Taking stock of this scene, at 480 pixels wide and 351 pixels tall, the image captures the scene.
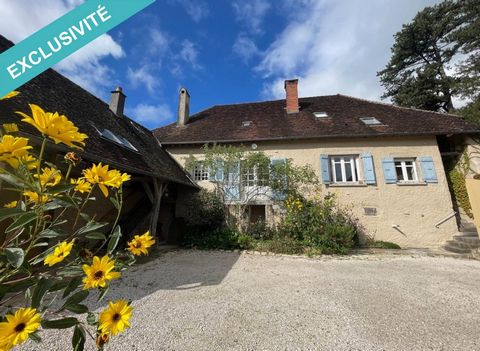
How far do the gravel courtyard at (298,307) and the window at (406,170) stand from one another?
4.05 meters

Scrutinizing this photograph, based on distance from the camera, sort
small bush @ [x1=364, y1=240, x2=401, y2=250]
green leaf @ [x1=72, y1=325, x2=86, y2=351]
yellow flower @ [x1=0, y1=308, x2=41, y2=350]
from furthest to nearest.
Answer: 1. small bush @ [x1=364, y1=240, x2=401, y2=250]
2. green leaf @ [x1=72, y1=325, x2=86, y2=351]
3. yellow flower @ [x1=0, y1=308, x2=41, y2=350]

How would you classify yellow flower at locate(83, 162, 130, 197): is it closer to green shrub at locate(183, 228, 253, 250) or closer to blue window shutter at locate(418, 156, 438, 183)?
green shrub at locate(183, 228, 253, 250)

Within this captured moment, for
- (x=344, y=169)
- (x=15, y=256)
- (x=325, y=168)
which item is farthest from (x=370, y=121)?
(x=15, y=256)

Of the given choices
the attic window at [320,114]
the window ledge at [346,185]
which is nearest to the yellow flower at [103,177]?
the window ledge at [346,185]

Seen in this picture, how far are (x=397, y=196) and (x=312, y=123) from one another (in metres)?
4.55

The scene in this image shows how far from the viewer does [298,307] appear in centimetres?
343

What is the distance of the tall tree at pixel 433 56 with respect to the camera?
15750 mm

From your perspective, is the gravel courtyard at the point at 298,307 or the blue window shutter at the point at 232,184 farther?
the blue window shutter at the point at 232,184

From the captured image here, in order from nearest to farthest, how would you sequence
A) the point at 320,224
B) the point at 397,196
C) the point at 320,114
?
the point at 320,224, the point at 397,196, the point at 320,114

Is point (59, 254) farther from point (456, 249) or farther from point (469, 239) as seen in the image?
point (469, 239)

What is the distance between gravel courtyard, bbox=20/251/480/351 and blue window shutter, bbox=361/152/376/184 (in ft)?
12.3

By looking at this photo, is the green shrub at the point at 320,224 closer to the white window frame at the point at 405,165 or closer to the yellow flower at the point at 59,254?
the white window frame at the point at 405,165

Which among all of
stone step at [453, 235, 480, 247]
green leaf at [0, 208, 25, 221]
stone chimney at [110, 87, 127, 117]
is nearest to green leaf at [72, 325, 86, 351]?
green leaf at [0, 208, 25, 221]

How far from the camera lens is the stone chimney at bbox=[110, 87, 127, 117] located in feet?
32.4
